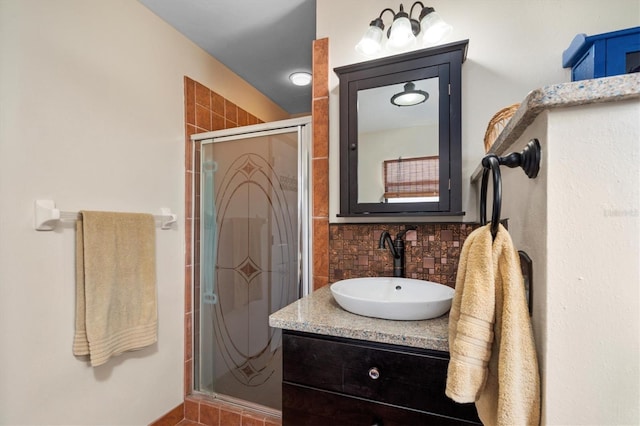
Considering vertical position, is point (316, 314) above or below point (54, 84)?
below

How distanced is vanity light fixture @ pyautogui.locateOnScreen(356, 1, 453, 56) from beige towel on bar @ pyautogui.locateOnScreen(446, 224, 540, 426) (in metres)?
1.06

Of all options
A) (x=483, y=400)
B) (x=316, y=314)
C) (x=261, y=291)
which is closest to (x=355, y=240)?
(x=316, y=314)

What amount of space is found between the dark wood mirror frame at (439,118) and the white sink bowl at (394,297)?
30 centimetres

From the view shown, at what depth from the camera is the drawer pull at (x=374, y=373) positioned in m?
0.84

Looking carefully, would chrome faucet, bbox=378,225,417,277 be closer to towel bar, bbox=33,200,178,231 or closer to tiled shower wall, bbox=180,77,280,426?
tiled shower wall, bbox=180,77,280,426

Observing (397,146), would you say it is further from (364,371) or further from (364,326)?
(364,371)

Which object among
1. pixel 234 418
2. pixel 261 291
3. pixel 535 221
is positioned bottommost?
pixel 234 418

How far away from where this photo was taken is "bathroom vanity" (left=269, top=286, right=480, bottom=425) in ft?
2.60

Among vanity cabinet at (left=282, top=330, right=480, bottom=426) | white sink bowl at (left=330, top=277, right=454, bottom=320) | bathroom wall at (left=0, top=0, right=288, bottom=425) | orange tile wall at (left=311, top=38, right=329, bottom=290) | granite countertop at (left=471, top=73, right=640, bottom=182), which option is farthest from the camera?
orange tile wall at (left=311, top=38, right=329, bottom=290)

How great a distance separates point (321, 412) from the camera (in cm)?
91

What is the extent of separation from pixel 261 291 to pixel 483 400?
4.33ft

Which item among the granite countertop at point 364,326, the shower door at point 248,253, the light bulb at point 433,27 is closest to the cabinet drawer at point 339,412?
the granite countertop at point 364,326

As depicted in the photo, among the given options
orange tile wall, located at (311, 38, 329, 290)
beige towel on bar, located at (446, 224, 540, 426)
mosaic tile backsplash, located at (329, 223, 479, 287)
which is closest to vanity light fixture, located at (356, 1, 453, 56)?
orange tile wall, located at (311, 38, 329, 290)

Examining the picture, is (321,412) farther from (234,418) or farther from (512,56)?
(512,56)
